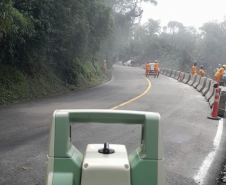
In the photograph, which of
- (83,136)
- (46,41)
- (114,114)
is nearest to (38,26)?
(46,41)

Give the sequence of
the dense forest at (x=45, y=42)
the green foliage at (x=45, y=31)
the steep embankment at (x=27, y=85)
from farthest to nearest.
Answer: the steep embankment at (x=27, y=85)
the dense forest at (x=45, y=42)
the green foliage at (x=45, y=31)

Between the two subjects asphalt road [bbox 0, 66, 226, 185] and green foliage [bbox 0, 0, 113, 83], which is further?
green foliage [bbox 0, 0, 113, 83]

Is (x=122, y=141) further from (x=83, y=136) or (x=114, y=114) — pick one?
(x=114, y=114)

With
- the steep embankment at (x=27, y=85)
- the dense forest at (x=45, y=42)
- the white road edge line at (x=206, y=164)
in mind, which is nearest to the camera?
the white road edge line at (x=206, y=164)

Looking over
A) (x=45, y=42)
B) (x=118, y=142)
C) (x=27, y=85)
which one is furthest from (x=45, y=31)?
(x=118, y=142)

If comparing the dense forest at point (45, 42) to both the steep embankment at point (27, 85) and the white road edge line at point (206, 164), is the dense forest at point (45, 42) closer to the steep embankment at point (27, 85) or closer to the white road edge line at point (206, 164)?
the steep embankment at point (27, 85)

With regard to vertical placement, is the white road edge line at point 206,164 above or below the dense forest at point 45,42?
below

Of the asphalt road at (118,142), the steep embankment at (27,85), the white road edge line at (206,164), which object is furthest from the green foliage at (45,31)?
the white road edge line at (206,164)

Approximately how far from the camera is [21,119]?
981cm

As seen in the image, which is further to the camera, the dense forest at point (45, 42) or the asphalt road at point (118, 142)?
the dense forest at point (45, 42)

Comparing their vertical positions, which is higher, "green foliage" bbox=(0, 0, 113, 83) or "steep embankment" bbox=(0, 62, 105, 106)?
"green foliage" bbox=(0, 0, 113, 83)

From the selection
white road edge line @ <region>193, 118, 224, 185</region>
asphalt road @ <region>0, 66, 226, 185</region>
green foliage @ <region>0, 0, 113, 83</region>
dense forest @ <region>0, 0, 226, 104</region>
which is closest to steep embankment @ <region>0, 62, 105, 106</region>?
dense forest @ <region>0, 0, 226, 104</region>

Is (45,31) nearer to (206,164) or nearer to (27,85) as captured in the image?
(27,85)

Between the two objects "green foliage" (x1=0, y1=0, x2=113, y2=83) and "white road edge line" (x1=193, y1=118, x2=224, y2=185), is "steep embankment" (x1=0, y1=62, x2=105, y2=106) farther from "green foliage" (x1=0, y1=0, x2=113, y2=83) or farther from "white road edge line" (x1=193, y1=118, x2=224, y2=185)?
"white road edge line" (x1=193, y1=118, x2=224, y2=185)
